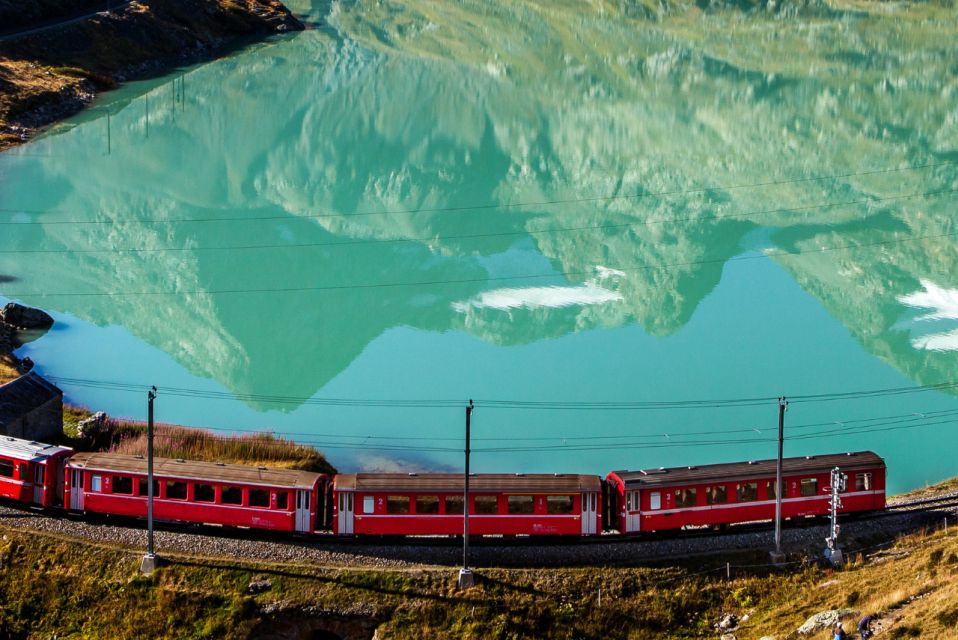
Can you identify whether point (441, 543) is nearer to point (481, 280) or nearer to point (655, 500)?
point (655, 500)

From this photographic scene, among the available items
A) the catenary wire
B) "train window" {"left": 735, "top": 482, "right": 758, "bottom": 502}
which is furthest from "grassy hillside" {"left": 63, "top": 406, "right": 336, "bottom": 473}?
the catenary wire

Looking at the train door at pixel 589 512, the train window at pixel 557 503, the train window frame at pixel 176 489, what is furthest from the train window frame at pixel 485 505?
the train window frame at pixel 176 489

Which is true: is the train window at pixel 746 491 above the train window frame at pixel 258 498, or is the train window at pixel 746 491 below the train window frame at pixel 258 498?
above

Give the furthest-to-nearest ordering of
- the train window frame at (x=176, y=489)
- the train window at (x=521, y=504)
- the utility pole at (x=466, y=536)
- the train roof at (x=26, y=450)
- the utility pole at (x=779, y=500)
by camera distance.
Result: the train roof at (x=26, y=450) < the train window frame at (x=176, y=489) < the train window at (x=521, y=504) < the utility pole at (x=779, y=500) < the utility pole at (x=466, y=536)

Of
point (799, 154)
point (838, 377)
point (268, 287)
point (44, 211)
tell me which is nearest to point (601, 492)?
point (838, 377)

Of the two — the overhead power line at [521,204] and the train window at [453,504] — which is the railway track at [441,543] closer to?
the train window at [453,504]

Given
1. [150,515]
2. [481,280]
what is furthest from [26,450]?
[481,280]
